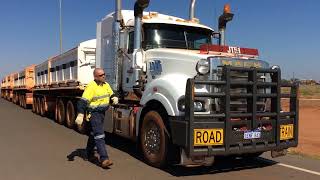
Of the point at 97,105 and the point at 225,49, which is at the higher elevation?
the point at 225,49

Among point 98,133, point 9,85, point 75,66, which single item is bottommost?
point 98,133

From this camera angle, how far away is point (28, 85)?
2894cm

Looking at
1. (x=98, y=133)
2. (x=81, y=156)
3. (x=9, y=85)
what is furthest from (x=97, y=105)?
(x=9, y=85)

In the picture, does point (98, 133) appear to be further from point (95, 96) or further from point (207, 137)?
point (207, 137)

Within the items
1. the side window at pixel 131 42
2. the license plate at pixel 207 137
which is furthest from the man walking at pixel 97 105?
the license plate at pixel 207 137

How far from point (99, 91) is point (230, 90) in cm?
239

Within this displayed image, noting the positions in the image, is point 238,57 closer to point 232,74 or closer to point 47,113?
point 232,74

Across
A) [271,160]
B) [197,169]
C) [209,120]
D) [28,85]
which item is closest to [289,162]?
[271,160]

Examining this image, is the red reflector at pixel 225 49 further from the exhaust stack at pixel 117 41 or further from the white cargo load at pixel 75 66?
the white cargo load at pixel 75 66

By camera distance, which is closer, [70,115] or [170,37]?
[170,37]

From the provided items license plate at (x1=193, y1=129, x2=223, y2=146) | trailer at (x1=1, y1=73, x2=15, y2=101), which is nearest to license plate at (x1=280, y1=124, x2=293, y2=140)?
license plate at (x1=193, y1=129, x2=223, y2=146)

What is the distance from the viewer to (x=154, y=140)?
860 cm

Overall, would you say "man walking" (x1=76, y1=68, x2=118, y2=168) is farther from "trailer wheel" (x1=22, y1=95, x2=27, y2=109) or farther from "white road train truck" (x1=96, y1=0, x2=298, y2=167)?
"trailer wheel" (x1=22, y1=95, x2=27, y2=109)

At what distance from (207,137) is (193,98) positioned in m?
0.65
